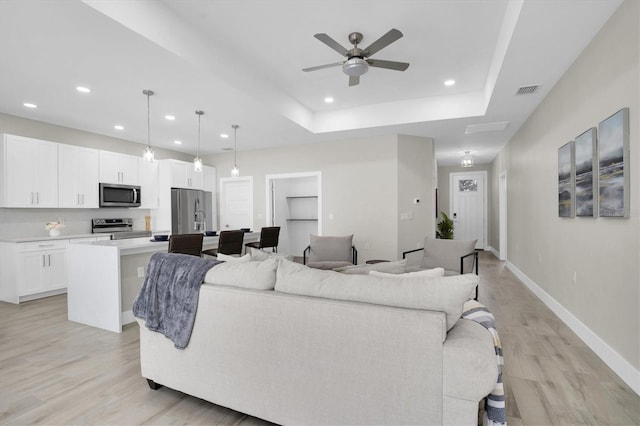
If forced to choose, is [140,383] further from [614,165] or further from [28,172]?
[28,172]

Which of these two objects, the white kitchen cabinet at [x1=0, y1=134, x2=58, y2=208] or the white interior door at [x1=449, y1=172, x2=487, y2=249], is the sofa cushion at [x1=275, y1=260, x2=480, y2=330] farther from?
the white interior door at [x1=449, y1=172, x2=487, y2=249]

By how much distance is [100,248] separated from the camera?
139 inches

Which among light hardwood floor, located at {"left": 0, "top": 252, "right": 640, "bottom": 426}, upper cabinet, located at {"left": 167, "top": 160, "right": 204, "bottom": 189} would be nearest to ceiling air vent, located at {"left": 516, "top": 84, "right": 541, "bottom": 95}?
light hardwood floor, located at {"left": 0, "top": 252, "right": 640, "bottom": 426}

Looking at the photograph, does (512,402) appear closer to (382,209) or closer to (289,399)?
(289,399)

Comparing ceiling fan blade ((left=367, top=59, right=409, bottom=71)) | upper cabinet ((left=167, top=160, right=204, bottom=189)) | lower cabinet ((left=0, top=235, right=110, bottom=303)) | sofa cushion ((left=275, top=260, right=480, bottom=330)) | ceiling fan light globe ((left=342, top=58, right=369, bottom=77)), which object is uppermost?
ceiling fan blade ((left=367, top=59, right=409, bottom=71))

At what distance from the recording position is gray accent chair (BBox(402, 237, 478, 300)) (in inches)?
158

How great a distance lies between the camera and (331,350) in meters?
1.62

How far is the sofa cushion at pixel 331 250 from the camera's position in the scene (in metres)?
4.93

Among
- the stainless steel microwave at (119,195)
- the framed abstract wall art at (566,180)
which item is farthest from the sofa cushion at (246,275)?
the stainless steel microwave at (119,195)

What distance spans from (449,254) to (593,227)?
4.90 feet

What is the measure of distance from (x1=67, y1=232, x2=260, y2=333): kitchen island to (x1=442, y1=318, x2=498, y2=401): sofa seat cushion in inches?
132

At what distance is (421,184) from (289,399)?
17.0 ft

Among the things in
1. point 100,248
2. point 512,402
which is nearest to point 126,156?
point 100,248

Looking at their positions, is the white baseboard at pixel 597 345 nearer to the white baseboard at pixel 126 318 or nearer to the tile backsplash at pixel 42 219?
the white baseboard at pixel 126 318
